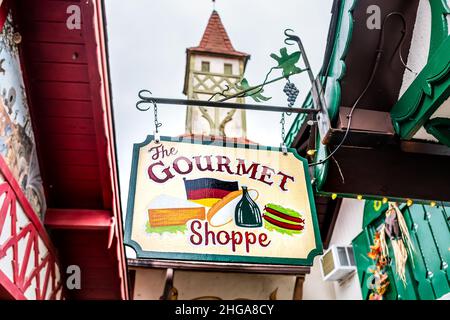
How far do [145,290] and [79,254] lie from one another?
351cm

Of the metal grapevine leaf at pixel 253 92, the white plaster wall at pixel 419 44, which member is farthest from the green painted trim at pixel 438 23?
the metal grapevine leaf at pixel 253 92

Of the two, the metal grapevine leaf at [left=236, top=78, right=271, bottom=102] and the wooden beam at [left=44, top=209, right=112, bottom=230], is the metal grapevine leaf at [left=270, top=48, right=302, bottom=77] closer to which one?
the metal grapevine leaf at [left=236, top=78, right=271, bottom=102]

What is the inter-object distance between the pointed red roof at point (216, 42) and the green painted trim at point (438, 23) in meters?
9.03

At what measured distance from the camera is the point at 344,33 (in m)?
2.70

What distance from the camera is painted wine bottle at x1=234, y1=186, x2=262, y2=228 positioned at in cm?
262

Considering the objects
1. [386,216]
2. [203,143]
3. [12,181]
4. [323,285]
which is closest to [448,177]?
[203,143]

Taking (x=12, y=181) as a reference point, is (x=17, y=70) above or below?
above

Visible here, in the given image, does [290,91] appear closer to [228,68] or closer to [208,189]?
[208,189]

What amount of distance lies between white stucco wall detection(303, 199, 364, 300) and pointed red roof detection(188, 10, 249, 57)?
235 inches

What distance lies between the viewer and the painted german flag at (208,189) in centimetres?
269

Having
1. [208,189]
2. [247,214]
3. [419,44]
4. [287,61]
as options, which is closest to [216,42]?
[287,61]

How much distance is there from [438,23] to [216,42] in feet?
32.9

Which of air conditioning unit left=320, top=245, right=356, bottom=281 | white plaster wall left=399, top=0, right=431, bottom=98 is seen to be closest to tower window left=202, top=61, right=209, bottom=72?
air conditioning unit left=320, top=245, right=356, bottom=281
